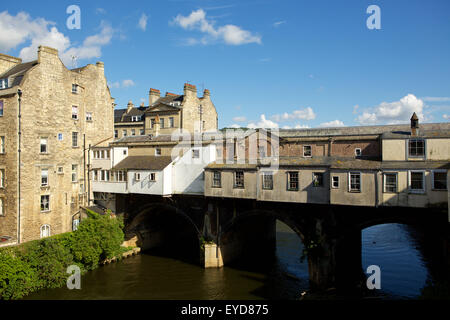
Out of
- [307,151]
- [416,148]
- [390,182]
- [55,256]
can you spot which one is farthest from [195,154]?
[416,148]

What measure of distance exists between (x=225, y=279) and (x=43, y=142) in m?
24.6

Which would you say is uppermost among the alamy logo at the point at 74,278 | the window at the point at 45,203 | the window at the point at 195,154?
the window at the point at 195,154

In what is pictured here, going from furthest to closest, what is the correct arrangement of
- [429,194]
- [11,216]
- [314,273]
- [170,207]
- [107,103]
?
[107,103], [170,207], [11,216], [314,273], [429,194]

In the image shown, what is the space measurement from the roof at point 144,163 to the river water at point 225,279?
35.4ft

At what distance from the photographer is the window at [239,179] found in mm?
31484

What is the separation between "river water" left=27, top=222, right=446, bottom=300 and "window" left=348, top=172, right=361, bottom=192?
372 inches

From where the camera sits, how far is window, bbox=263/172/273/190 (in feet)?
98.0

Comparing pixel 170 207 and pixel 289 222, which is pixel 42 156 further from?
pixel 289 222

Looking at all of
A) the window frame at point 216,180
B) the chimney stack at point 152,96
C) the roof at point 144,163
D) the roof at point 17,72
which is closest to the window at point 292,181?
the window frame at point 216,180

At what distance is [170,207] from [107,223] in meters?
6.96

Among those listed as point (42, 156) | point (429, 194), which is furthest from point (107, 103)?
point (429, 194)

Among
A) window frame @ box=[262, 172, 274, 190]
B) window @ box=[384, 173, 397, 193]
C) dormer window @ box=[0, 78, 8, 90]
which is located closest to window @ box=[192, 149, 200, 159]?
window frame @ box=[262, 172, 274, 190]

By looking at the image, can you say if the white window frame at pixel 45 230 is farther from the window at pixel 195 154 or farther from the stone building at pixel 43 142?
the window at pixel 195 154

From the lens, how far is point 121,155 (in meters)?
41.8
